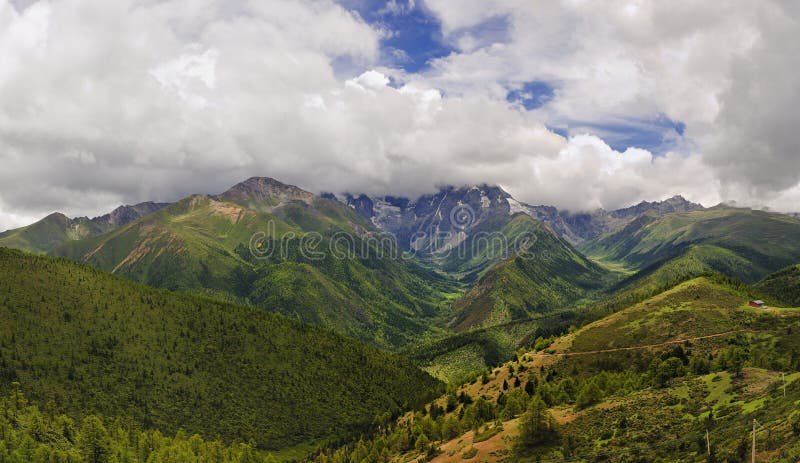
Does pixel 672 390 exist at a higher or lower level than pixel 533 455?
higher

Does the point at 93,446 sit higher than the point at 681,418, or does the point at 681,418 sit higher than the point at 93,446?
the point at 681,418

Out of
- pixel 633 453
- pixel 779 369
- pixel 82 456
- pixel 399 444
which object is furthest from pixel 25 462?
pixel 779 369

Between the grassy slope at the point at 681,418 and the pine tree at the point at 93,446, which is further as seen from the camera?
the pine tree at the point at 93,446

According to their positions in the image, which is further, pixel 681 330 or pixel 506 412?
pixel 681 330

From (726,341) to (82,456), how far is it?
829 feet

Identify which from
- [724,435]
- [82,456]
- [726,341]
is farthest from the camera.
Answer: [82,456]

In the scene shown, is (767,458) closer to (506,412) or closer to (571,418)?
(571,418)

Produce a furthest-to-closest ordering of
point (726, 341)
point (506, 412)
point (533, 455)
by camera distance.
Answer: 1. point (726, 341)
2. point (506, 412)
3. point (533, 455)

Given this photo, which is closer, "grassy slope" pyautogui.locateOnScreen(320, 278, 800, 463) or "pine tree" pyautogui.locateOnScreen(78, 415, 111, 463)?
"grassy slope" pyautogui.locateOnScreen(320, 278, 800, 463)

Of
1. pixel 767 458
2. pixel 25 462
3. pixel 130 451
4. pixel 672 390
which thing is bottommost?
pixel 130 451

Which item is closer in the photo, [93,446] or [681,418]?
[681,418]

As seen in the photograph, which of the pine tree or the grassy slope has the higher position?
the grassy slope

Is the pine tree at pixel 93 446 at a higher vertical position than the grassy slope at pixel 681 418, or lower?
lower

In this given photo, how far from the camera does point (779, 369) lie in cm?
10256
